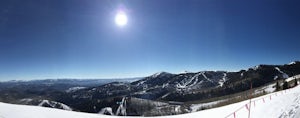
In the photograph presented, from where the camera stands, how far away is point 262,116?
17266mm

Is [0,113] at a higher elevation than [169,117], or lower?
higher

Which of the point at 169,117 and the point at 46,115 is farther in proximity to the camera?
the point at 169,117

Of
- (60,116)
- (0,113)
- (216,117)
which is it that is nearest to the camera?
(0,113)

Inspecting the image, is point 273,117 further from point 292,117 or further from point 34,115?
point 34,115

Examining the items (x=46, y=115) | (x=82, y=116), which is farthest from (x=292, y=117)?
(x=46, y=115)

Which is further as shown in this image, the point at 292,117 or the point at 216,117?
the point at 216,117

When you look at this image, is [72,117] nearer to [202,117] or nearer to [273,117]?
[202,117]

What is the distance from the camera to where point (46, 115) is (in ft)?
44.7

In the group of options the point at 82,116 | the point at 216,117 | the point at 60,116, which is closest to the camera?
the point at 60,116

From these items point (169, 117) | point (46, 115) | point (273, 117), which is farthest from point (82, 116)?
point (273, 117)

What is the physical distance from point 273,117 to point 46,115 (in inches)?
502

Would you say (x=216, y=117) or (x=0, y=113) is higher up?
(x=0, y=113)

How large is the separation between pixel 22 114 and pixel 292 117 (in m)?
13.8

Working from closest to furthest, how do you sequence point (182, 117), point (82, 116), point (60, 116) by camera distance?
point (60, 116)
point (82, 116)
point (182, 117)
